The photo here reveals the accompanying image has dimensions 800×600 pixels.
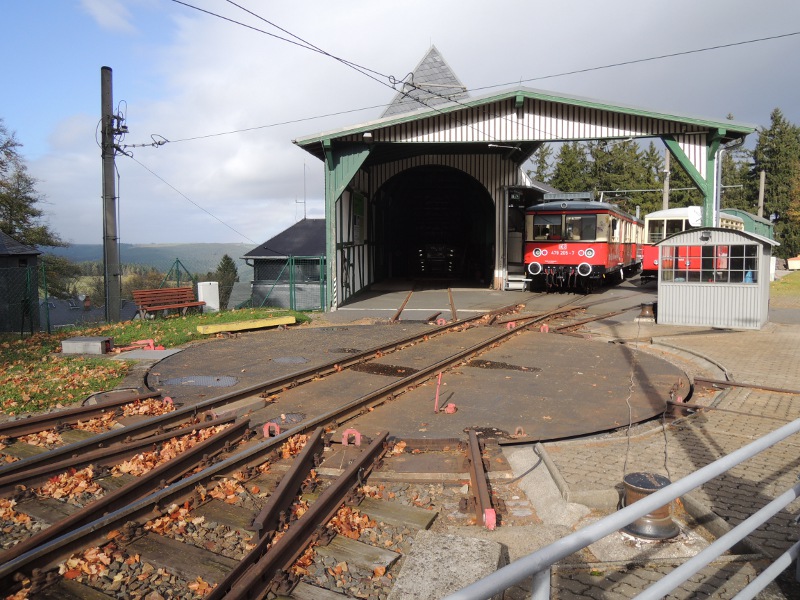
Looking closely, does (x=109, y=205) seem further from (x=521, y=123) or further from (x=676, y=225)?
(x=676, y=225)

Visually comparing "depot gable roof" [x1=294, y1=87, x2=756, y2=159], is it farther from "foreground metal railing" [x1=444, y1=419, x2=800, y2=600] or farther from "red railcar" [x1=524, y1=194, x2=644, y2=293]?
"foreground metal railing" [x1=444, y1=419, x2=800, y2=600]

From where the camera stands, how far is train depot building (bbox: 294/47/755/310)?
752 inches

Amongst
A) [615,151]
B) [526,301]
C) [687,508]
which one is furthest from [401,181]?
[615,151]

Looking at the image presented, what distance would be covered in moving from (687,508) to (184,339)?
39.0 feet

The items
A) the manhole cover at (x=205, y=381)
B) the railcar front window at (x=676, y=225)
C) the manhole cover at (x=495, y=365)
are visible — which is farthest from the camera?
the railcar front window at (x=676, y=225)

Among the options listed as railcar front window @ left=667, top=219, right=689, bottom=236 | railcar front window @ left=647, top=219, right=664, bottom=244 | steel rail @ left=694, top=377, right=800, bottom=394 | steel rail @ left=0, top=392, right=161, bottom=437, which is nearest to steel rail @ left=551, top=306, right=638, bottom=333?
steel rail @ left=694, top=377, right=800, bottom=394

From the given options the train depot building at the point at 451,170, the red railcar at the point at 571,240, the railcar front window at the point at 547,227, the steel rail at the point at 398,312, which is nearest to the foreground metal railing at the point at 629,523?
the steel rail at the point at 398,312

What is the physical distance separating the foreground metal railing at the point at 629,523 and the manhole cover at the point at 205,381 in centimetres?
802

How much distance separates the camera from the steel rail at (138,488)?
4.20 m

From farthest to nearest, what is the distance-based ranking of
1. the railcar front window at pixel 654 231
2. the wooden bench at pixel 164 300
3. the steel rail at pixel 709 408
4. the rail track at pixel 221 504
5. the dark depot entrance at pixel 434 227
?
the railcar front window at pixel 654 231 → the dark depot entrance at pixel 434 227 → the wooden bench at pixel 164 300 → the steel rail at pixel 709 408 → the rail track at pixel 221 504

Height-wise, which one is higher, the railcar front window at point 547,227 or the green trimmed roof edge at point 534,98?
the green trimmed roof edge at point 534,98

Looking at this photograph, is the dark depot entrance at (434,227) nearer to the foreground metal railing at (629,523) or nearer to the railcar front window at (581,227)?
the railcar front window at (581,227)

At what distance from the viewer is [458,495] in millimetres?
5484

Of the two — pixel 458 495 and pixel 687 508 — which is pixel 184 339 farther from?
pixel 687 508
